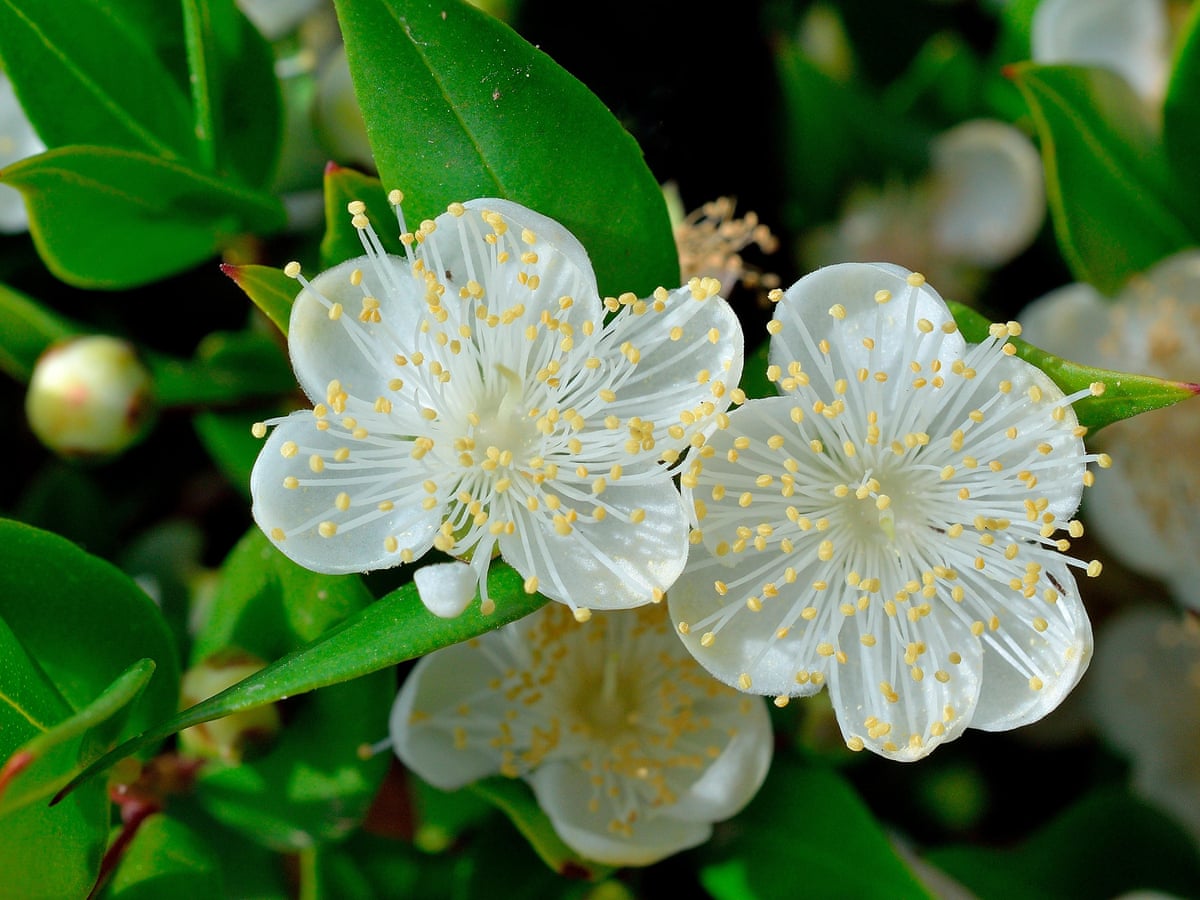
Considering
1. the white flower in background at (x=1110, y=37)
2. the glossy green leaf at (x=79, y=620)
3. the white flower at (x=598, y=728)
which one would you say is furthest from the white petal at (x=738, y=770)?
the white flower in background at (x=1110, y=37)

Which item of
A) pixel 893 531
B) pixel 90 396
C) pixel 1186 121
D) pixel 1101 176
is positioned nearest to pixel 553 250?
pixel 893 531

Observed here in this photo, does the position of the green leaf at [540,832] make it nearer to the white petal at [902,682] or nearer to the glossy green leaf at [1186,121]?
the white petal at [902,682]

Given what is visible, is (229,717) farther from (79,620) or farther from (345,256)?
(345,256)

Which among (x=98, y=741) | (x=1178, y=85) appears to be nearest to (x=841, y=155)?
(x=1178, y=85)

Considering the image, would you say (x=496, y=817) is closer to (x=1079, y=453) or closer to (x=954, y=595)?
(x=954, y=595)

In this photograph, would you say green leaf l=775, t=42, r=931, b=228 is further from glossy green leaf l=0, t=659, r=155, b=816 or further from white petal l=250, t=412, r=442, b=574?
glossy green leaf l=0, t=659, r=155, b=816
